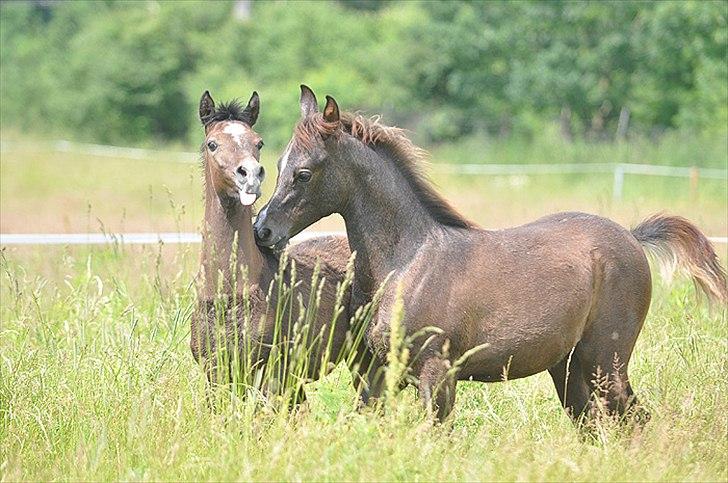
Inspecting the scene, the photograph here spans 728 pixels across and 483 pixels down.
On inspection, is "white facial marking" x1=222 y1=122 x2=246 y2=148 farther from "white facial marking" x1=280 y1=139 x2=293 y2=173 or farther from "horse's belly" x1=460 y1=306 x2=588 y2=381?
"horse's belly" x1=460 y1=306 x2=588 y2=381

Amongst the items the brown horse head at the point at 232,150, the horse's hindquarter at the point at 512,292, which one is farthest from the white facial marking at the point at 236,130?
the horse's hindquarter at the point at 512,292

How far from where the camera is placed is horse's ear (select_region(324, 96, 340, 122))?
5.52m

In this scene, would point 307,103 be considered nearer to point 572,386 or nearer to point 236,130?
point 236,130

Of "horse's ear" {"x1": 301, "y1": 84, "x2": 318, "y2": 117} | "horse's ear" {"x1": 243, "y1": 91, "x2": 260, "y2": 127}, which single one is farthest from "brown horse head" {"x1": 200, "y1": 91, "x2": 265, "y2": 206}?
"horse's ear" {"x1": 301, "y1": 84, "x2": 318, "y2": 117}

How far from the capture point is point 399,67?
33.8 m

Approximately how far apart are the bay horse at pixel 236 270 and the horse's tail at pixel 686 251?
1.78 metres

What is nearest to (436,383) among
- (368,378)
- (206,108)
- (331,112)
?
(368,378)

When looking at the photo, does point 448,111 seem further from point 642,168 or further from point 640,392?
point 640,392

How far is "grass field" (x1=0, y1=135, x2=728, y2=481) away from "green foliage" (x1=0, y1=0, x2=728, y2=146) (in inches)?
764

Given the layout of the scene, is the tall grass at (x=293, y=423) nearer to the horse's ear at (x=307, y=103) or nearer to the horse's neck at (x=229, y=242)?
the horse's neck at (x=229, y=242)

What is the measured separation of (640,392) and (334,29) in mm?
31218

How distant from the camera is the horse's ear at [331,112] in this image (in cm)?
552

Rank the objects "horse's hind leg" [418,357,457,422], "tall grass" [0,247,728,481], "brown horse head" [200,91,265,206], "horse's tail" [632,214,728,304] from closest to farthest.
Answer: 1. "tall grass" [0,247,728,481]
2. "horse's hind leg" [418,357,457,422]
3. "brown horse head" [200,91,265,206]
4. "horse's tail" [632,214,728,304]

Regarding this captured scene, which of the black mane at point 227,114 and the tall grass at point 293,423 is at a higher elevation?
the black mane at point 227,114
